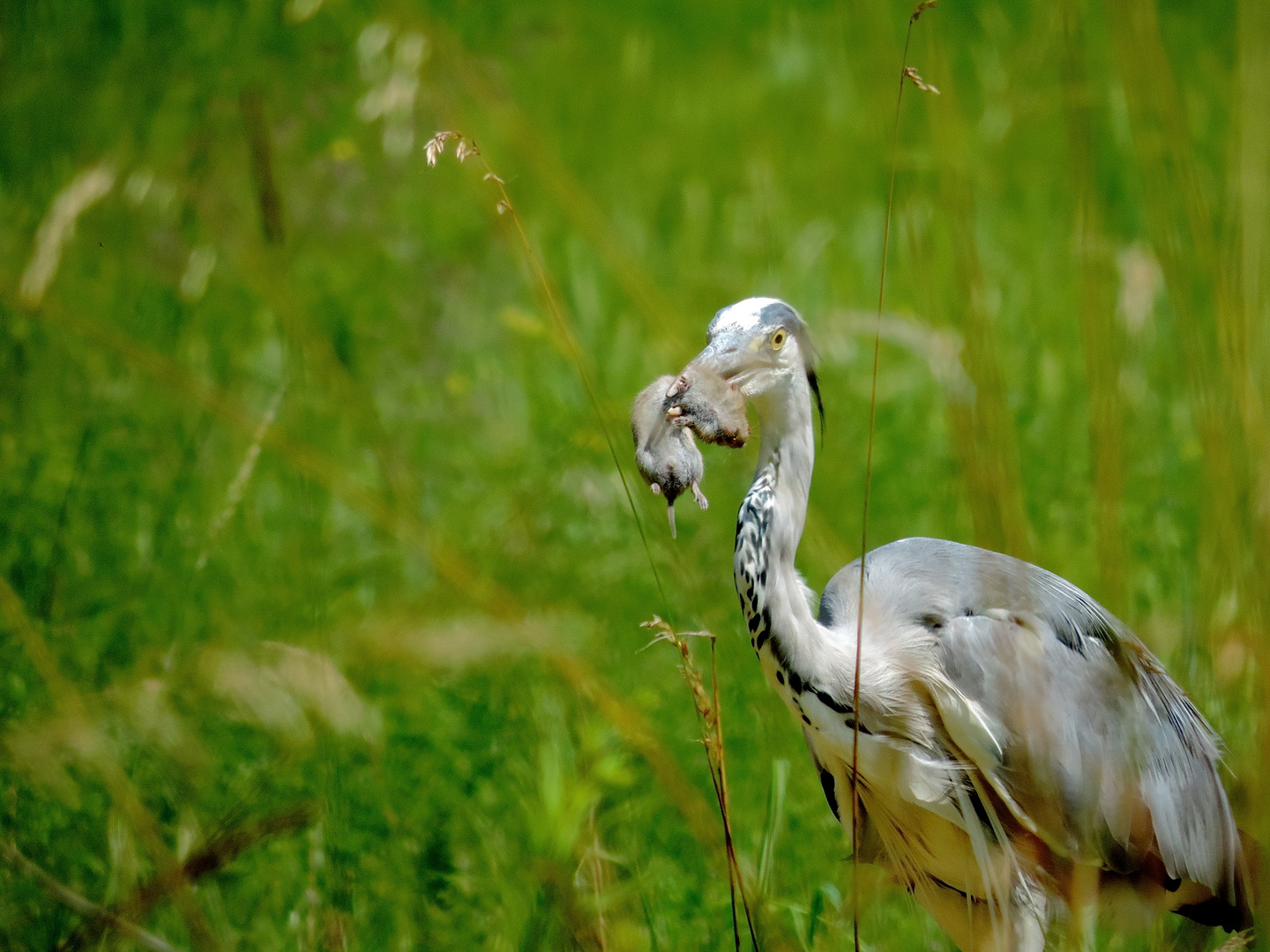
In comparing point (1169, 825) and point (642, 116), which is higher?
point (642, 116)

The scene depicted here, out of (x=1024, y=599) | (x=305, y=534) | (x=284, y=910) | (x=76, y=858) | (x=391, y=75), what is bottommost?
(x=284, y=910)

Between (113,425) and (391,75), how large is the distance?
292 centimetres

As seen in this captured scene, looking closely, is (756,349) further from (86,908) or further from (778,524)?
(86,908)

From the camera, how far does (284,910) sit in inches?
99.3

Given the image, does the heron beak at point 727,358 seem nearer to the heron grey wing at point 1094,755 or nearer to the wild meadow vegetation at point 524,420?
the wild meadow vegetation at point 524,420

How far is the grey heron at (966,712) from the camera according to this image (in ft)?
7.18

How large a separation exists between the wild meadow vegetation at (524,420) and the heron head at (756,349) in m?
0.13

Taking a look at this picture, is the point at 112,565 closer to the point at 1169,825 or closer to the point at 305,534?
the point at 305,534

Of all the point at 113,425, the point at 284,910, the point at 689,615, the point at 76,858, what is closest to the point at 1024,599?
the point at 689,615

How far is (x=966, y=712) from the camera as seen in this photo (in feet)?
7.29

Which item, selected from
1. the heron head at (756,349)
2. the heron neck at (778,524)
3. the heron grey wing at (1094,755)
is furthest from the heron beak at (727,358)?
the heron grey wing at (1094,755)

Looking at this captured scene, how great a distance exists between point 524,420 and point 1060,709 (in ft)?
9.08

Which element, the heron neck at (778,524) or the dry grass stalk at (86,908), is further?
the heron neck at (778,524)

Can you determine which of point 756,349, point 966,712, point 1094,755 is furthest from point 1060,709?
point 756,349
